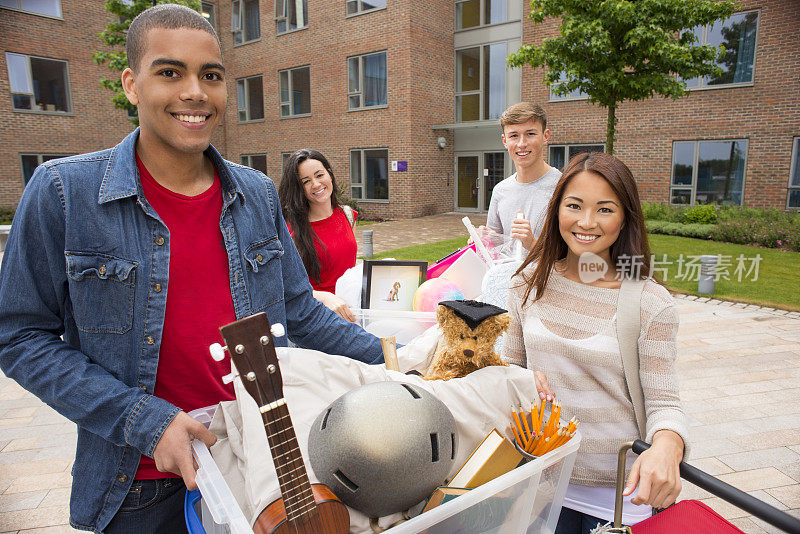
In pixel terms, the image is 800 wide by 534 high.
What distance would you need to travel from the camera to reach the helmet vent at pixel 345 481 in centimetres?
94

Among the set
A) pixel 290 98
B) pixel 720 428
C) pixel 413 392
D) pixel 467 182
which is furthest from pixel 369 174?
pixel 413 392

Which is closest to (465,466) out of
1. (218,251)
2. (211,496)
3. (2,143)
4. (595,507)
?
(211,496)

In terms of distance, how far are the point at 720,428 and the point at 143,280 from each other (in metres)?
4.20

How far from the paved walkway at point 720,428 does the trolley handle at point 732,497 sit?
50.7 inches

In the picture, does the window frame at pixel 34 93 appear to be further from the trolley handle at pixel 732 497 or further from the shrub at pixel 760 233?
the trolley handle at pixel 732 497

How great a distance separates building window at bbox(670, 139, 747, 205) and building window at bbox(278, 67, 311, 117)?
12690mm

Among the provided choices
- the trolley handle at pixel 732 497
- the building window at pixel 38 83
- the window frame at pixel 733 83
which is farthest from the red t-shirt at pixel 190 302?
the building window at pixel 38 83

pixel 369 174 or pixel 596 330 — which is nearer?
pixel 596 330

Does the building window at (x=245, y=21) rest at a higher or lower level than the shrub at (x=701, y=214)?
higher

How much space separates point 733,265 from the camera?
9.30m

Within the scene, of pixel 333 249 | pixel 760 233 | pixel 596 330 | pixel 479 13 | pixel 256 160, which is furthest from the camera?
pixel 256 160

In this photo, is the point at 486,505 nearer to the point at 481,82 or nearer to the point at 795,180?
the point at 795,180

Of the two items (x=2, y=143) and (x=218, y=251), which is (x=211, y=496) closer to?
(x=218, y=251)

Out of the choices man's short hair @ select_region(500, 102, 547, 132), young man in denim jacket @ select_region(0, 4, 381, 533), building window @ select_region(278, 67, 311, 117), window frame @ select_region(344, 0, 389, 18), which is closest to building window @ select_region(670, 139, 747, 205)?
window frame @ select_region(344, 0, 389, 18)
